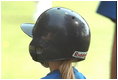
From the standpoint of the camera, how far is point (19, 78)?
7.09 meters

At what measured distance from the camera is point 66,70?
11.8 feet

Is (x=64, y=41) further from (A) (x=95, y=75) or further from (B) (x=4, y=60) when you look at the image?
(B) (x=4, y=60)

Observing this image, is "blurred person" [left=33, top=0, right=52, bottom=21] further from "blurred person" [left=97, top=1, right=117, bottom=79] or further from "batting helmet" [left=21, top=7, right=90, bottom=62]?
"batting helmet" [left=21, top=7, right=90, bottom=62]

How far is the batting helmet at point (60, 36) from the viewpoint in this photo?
144 inches

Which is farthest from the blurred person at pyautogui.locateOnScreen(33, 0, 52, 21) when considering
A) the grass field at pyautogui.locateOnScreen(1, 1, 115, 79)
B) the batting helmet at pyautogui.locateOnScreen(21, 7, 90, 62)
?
the batting helmet at pyautogui.locateOnScreen(21, 7, 90, 62)

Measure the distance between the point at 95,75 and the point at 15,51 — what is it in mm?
2063

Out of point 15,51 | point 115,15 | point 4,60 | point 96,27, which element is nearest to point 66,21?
point 115,15

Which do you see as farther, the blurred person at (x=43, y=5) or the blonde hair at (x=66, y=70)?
the blurred person at (x=43, y=5)

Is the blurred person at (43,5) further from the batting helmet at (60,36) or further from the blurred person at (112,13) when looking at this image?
the batting helmet at (60,36)

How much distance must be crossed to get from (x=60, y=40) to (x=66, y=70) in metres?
0.22

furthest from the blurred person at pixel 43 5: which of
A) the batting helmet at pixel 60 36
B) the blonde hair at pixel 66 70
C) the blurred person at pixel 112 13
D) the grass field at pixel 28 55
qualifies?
the blonde hair at pixel 66 70

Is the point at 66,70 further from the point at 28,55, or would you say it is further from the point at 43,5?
the point at 43,5

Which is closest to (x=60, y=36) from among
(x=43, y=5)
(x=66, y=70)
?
(x=66, y=70)

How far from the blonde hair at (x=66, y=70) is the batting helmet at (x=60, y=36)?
53 mm
